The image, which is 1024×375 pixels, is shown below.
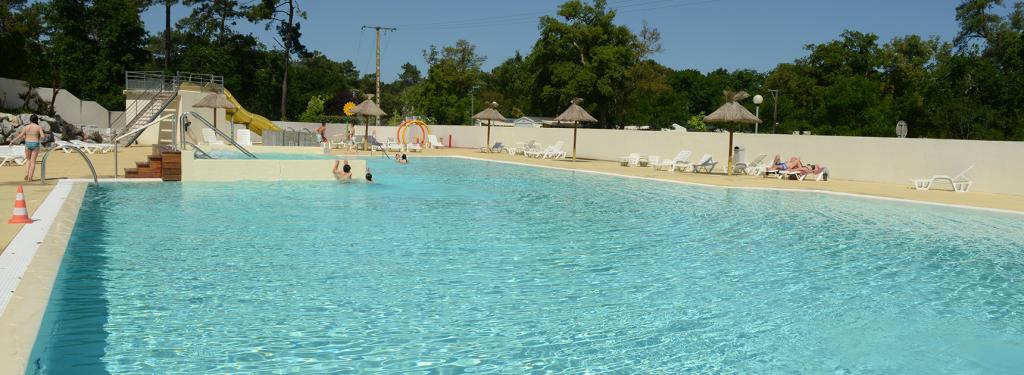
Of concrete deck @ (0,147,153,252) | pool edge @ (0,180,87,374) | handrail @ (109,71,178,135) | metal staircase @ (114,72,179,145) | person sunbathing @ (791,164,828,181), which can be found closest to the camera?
pool edge @ (0,180,87,374)

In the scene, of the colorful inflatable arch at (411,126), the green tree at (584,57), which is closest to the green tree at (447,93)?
the green tree at (584,57)

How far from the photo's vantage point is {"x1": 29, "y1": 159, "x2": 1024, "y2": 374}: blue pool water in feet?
16.3

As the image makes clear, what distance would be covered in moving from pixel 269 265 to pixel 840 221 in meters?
8.77

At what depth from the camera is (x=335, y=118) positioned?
2154 inches

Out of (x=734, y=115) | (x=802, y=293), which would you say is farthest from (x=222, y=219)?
(x=734, y=115)

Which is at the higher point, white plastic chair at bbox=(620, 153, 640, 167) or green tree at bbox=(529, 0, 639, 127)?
green tree at bbox=(529, 0, 639, 127)

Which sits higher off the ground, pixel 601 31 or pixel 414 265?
pixel 601 31

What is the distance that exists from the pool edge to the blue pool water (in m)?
0.17

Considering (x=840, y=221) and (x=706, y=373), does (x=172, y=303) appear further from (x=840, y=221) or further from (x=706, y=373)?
(x=840, y=221)

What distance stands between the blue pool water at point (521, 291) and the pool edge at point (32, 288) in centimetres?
17

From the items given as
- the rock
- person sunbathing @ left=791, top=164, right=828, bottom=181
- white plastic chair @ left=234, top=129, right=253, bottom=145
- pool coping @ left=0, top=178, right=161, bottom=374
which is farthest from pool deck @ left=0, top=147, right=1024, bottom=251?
white plastic chair @ left=234, top=129, right=253, bottom=145

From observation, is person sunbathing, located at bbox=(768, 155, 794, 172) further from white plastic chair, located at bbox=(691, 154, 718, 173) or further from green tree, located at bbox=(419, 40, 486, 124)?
green tree, located at bbox=(419, 40, 486, 124)

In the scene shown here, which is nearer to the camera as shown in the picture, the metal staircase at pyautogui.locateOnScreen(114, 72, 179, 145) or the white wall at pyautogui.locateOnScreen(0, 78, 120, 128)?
the metal staircase at pyautogui.locateOnScreen(114, 72, 179, 145)

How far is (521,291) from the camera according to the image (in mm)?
6742
